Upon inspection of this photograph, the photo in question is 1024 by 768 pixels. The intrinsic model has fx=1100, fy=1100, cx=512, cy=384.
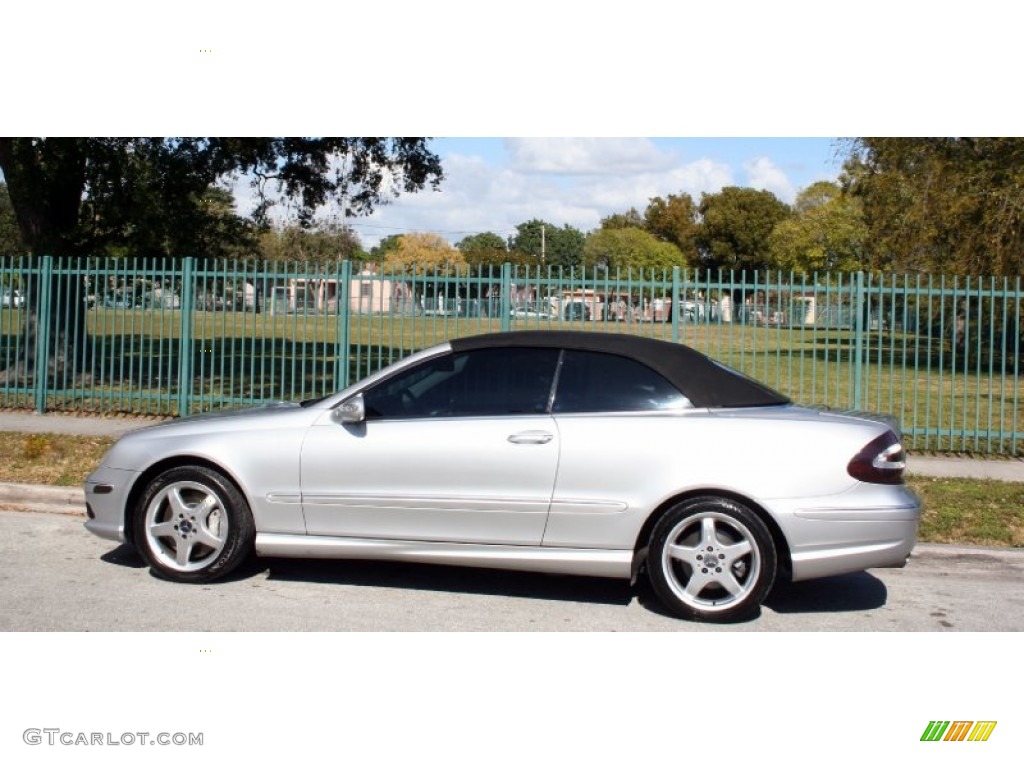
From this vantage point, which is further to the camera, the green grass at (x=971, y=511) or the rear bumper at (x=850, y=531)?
the green grass at (x=971, y=511)

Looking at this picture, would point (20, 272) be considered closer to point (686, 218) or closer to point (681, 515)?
point (681, 515)

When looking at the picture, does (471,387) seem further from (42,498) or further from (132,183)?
(132,183)

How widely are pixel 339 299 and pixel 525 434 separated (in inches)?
276

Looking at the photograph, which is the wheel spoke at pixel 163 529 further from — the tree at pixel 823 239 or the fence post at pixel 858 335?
the tree at pixel 823 239

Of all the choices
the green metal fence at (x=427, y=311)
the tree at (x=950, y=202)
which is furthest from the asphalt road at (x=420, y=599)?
the tree at (x=950, y=202)

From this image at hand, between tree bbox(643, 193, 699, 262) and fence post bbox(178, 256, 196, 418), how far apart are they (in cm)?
6670

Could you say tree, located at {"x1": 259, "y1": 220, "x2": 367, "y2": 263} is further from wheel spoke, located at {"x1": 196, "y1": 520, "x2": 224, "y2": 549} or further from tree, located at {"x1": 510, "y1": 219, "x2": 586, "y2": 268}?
wheel spoke, located at {"x1": 196, "y1": 520, "x2": 224, "y2": 549}

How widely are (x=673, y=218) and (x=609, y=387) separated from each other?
3035 inches

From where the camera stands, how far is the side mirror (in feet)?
20.4

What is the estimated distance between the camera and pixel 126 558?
7.31 meters

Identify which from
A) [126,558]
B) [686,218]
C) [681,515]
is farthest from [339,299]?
[686,218]

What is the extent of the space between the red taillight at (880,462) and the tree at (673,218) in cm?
7270
